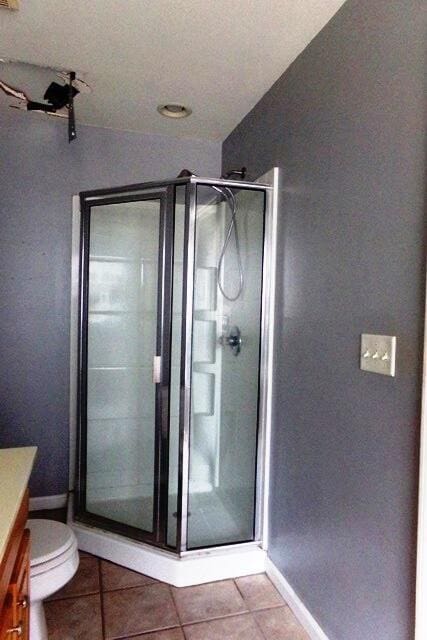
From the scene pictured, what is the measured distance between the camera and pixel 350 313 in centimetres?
142

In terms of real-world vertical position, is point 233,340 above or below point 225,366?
above

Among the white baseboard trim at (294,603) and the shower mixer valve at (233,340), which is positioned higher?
the shower mixer valve at (233,340)

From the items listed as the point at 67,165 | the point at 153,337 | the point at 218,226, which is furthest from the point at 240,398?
the point at 67,165

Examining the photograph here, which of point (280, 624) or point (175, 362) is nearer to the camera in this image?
point (280, 624)

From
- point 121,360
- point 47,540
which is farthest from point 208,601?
point 121,360

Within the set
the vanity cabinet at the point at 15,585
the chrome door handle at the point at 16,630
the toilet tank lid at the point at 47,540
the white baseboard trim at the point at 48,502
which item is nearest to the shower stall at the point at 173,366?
the white baseboard trim at the point at 48,502

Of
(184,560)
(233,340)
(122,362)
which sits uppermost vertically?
(233,340)

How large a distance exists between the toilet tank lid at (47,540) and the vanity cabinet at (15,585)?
25 cm

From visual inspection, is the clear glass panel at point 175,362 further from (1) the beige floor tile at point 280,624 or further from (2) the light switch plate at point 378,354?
(2) the light switch plate at point 378,354

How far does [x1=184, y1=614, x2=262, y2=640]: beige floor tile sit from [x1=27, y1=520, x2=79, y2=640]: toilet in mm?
557

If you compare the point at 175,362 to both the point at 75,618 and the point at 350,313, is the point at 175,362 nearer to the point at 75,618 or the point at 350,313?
the point at 350,313

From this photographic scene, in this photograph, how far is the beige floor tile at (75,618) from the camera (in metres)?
1.63

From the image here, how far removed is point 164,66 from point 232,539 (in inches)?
91.4

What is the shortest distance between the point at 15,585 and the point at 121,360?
1.56m
